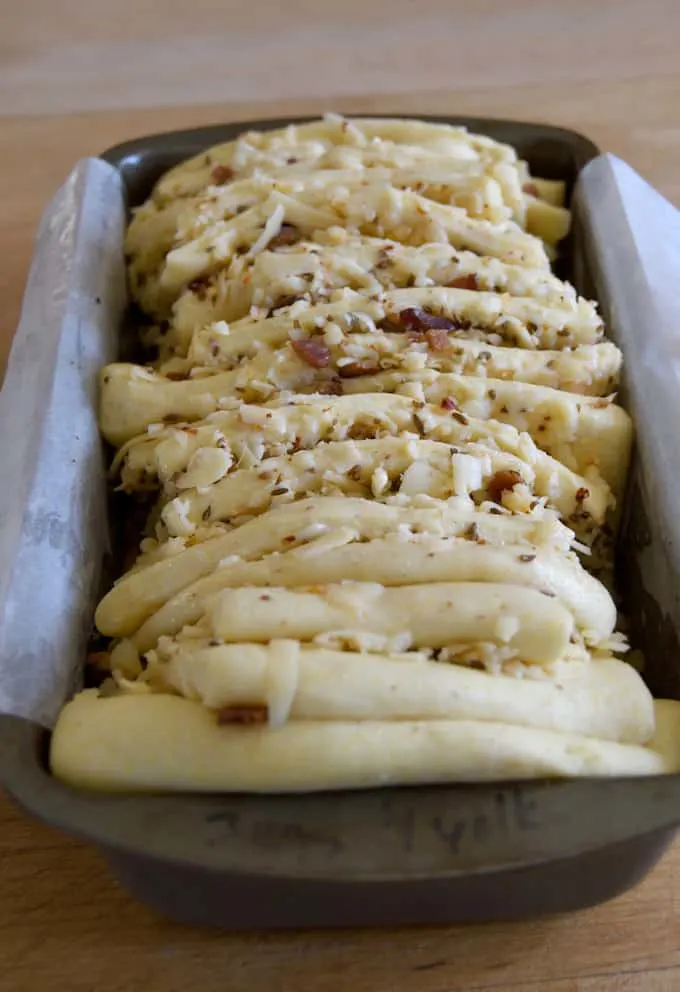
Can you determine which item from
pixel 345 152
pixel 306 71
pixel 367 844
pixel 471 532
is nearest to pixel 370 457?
pixel 471 532

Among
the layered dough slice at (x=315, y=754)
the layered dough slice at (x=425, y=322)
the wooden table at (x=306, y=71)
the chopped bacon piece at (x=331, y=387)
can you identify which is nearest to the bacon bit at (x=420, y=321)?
the layered dough slice at (x=425, y=322)

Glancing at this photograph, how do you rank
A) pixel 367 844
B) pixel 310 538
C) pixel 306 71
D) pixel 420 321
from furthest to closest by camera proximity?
pixel 306 71, pixel 420 321, pixel 310 538, pixel 367 844

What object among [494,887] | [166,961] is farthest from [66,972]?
[494,887]

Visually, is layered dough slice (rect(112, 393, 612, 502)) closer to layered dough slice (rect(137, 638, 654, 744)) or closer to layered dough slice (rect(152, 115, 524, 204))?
layered dough slice (rect(137, 638, 654, 744))

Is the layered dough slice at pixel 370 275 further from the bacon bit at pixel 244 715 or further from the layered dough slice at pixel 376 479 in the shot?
the bacon bit at pixel 244 715

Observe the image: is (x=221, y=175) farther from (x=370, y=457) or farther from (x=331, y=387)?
(x=370, y=457)

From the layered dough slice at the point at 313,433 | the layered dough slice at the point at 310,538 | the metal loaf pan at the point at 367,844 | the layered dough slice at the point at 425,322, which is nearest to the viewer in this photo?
the metal loaf pan at the point at 367,844

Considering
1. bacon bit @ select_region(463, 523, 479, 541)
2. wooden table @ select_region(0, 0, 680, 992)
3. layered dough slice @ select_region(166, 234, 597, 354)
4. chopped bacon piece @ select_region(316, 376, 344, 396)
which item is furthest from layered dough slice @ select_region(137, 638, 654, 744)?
wooden table @ select_region(0, 0, 680, 992)
